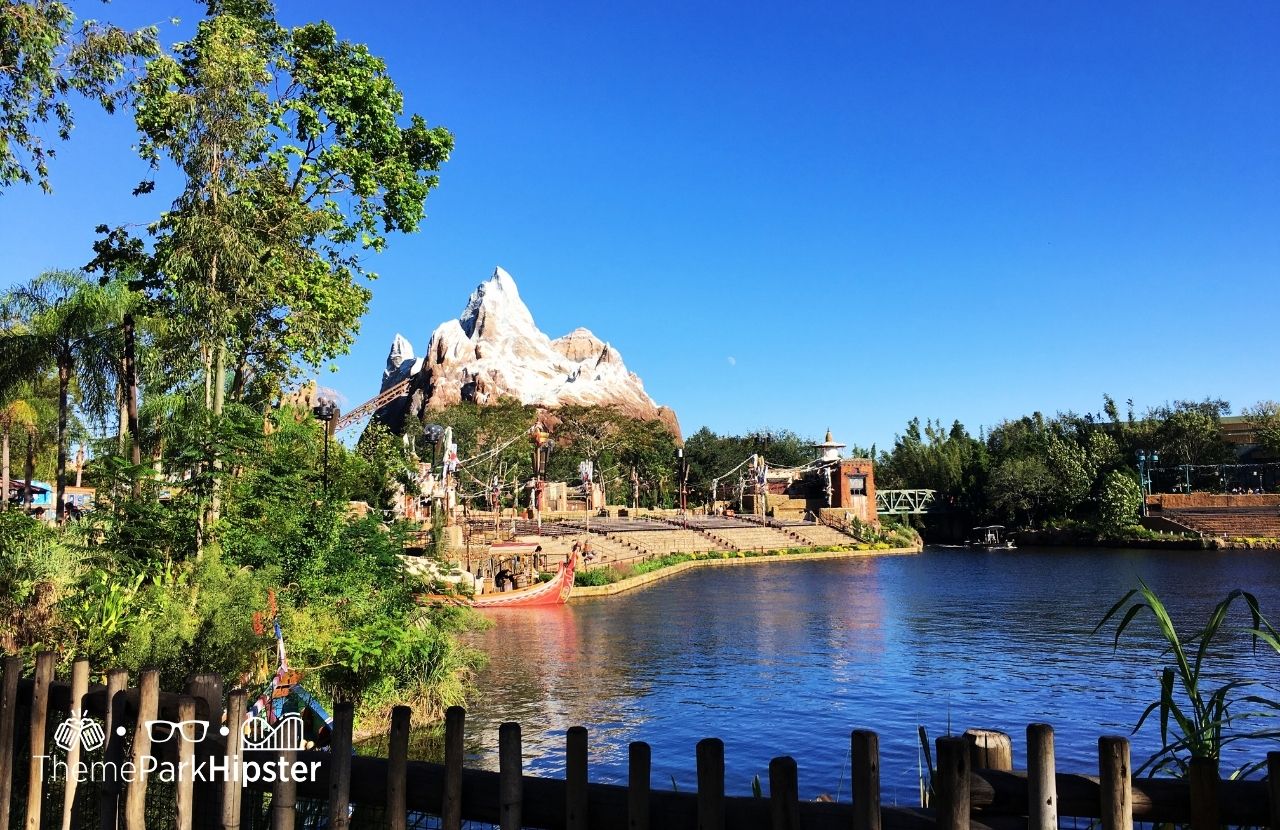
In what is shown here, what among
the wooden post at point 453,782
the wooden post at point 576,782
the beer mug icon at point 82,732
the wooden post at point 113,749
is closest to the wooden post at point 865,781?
the wooden post at point 576,782

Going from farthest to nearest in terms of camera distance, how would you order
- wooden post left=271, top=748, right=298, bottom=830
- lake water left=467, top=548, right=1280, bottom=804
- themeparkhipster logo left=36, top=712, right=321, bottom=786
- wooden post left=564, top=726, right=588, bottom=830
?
lake water left=467, top=548, right=1280, bottom=804
themeparkhipster logo left=36, top=712, right=321, bottom=786
wooden post left=271, top=748, right=298, bottom=830
wooden post left=564, top=726, right=588, bottom=830

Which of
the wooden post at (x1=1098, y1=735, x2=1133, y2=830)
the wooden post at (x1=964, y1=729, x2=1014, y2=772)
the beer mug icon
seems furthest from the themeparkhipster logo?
the wooden post at (x1=1098, y1=735, x2=1133, y2=830)

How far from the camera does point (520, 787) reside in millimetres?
3738

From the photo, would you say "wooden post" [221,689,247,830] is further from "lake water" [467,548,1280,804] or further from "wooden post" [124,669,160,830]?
"lake water" [467,548,1280,804]

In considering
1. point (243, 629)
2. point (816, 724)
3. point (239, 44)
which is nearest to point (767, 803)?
point (243, 629)

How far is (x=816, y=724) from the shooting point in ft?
45.2

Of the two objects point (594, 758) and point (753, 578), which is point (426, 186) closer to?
point (594, 758)

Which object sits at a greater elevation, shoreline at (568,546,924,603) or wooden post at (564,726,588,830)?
wooden post at (564,726,588,830)

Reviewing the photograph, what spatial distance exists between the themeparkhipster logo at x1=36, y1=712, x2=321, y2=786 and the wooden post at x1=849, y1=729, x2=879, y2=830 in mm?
2305

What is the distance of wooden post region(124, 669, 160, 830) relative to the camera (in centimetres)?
437

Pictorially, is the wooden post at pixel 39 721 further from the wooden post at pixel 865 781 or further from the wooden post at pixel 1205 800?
the wooden post at pixel 1205 800

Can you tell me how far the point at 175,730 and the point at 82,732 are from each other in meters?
0.77

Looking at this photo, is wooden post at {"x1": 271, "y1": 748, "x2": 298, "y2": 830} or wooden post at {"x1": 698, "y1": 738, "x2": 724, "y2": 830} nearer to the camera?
wooden post at {"x1": 698, "y1": 738, "x2": 724, "y2": 830}

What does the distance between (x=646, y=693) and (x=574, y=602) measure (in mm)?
15398
